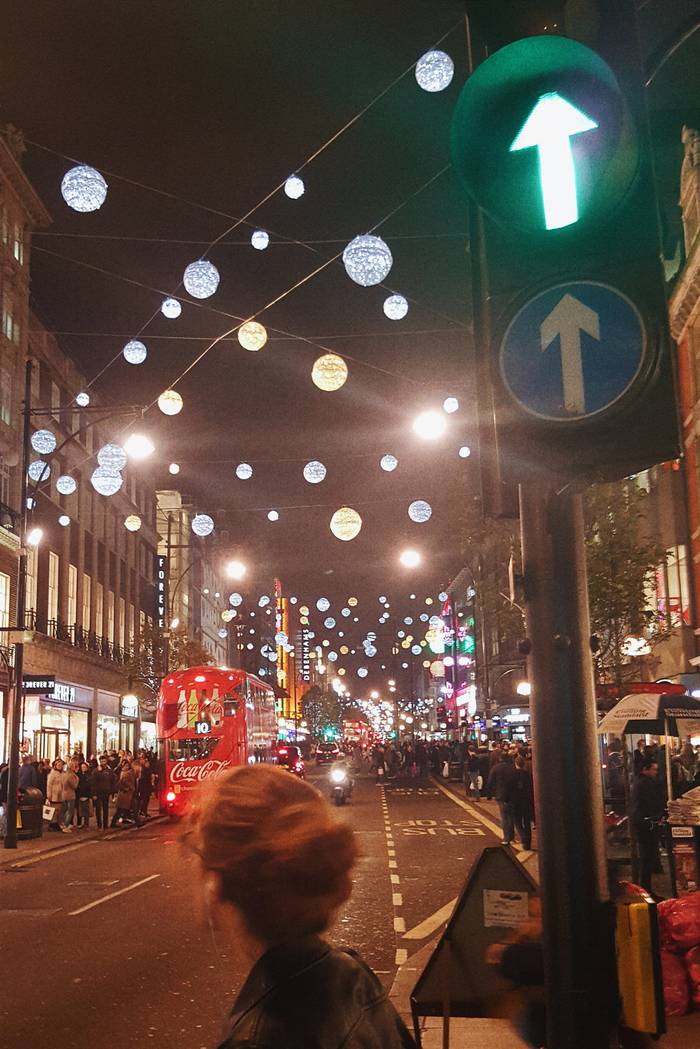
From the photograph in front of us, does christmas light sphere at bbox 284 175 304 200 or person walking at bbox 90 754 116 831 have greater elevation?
christmas light sphere at bbox 284 175 304 200

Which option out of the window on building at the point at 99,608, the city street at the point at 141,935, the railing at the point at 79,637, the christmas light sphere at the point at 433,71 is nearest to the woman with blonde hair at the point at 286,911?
the city street at the point at 141,935

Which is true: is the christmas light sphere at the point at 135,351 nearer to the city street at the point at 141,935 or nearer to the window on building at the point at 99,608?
the city street at the point at 141,935

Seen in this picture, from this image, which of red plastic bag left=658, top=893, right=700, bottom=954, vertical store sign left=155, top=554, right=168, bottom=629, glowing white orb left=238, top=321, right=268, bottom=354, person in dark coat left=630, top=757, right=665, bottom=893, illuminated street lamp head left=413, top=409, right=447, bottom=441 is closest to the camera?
red plastic bag left=658, top=893, right=700, bottom=954

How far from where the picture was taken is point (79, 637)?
46.2 metres

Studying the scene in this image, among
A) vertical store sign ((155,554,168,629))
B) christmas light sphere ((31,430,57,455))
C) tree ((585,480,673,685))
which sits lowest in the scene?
tree ((585,480,673,685))

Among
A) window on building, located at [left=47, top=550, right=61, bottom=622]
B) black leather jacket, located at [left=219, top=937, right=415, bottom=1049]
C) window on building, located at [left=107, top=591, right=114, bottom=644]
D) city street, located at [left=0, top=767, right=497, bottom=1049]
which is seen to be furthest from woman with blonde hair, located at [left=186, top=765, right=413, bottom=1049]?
window on building, located at [left=107, top=591, right=114, bottom=644]

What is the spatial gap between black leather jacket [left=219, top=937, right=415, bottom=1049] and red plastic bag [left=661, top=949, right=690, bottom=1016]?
6.74m

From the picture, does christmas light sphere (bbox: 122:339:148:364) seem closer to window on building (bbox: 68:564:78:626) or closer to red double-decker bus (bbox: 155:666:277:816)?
red double-decker bus (bbox: 155:666:277:816)

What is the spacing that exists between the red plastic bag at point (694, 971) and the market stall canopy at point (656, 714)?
6776 millimetres

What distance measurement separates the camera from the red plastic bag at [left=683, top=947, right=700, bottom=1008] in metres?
8.05

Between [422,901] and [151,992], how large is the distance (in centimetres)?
578

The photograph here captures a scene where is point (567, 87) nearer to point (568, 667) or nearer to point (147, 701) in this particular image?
point (568, 667)

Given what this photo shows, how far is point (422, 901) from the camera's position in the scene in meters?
14.3

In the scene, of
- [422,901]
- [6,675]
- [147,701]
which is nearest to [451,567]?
[147,701]
